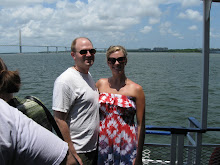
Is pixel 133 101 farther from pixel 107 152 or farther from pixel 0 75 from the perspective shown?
pixel 0 75

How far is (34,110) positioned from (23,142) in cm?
34

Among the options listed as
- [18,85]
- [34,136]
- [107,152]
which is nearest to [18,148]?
[34,136]

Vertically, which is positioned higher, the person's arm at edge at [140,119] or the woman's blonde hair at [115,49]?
the woman's blonde hair at [115,49]

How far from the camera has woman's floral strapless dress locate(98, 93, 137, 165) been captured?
216 cm

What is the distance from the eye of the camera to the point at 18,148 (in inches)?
35.5

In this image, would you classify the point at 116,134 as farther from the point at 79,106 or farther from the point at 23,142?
the point at 23,142

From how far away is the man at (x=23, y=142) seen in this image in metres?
0.87

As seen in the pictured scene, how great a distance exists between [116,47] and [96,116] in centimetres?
70

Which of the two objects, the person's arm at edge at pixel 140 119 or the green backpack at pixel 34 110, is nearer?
the green backpack at pixel 34 110

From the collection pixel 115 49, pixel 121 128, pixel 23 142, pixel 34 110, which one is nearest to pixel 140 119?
pixel 121 128

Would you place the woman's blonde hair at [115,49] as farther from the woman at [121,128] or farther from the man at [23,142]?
the man at [23,142]

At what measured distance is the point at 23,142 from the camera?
90 cm

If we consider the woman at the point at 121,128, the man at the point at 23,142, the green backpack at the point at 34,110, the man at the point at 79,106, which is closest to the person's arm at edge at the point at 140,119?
the woman at the point at 121,128

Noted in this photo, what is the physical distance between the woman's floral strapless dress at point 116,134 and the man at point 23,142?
1.19 metres
